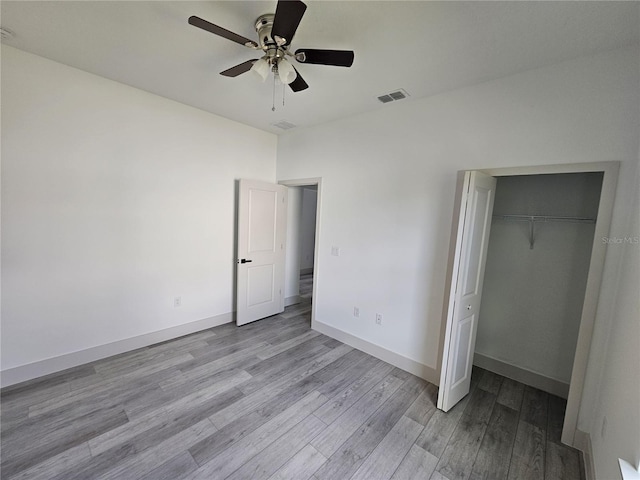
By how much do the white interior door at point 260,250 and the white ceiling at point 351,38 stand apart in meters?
1.53

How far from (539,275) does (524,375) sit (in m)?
1.05

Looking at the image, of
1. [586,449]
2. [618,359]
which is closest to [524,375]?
[586,449]

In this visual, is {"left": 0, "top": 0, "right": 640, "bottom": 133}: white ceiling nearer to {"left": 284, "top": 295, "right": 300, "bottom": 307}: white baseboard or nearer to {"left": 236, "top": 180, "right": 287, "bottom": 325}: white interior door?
{"left": 236, "top": 180, "right": 287, "bottom": 325}: white interior door

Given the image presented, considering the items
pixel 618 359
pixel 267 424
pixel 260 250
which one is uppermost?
pixel 260 250

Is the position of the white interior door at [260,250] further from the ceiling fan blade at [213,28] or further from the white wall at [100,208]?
the ceiling fan blade at [213,28]

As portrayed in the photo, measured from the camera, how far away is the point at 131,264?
2873mm

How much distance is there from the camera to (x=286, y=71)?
5.87 ft

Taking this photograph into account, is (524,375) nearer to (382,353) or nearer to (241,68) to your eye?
(382,353)

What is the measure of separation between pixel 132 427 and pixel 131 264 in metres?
1.62

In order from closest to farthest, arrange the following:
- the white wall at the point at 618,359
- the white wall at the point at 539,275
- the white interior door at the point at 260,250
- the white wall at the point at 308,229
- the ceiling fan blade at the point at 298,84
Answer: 1. the white wall at the point at 618,359
2. the ceiling fan blade at the point at 298,84
3. the white wall at the point at 539,275
4. the white interior door at the point at 260,250
5. the white wall at the point at 308,229

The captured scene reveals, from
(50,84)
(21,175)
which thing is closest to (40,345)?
(21,175)

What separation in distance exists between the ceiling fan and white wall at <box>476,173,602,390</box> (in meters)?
2.30

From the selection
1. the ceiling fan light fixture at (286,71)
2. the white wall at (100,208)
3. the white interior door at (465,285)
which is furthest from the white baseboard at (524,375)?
the white wall at (100,208)

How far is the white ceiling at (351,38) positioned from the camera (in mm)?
1542
